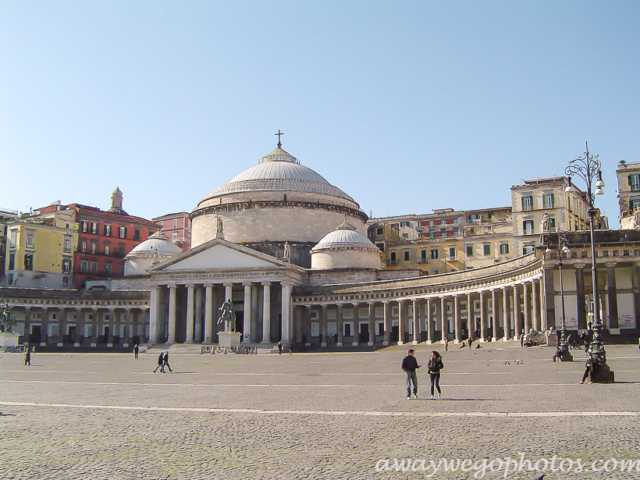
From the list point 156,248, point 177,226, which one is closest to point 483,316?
point 156,248

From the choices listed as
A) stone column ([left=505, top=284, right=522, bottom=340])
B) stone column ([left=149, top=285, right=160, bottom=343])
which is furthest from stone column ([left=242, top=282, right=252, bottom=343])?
stone column ([left=505, top=284, right=522, bottom=340])

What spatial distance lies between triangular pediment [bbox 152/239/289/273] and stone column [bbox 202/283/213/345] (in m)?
2.29

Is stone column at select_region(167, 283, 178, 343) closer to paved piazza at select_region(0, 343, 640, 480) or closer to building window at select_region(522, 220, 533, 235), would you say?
building window at select_region(522, 220, 533, 235)

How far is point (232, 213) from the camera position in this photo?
8625 centimetres

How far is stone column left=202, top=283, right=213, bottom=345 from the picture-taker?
240 ft

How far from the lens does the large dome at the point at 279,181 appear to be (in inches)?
3430

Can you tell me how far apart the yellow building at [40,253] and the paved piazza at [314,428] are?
2496 inches

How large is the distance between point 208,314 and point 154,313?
652 cm

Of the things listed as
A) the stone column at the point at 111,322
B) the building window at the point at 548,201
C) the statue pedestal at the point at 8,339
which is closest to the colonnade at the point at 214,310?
the stone column at the point at 111,322

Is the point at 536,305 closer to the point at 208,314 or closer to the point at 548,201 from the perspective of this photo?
the point at 548,201

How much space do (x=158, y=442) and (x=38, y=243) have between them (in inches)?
3124

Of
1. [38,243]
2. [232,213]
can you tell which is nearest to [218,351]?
[232,213]

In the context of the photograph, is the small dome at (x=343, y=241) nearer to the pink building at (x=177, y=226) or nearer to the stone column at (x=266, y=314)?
the stone column at (x=266, y=314)

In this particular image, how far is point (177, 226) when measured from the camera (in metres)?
117
